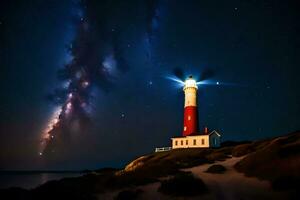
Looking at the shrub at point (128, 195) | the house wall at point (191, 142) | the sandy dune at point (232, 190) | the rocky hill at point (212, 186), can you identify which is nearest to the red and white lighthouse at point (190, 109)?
the house wall at point (191, 142)

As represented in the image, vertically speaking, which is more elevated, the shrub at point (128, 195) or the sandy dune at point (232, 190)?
the sandy dune at point (232, 190)

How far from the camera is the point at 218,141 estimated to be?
53969mm

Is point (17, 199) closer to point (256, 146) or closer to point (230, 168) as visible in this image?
point (230, 168)

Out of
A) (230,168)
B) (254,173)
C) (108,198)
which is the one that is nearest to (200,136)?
(230,168)

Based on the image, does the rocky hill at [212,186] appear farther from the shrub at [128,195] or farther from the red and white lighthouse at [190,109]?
the red and white lighthouse at [190,109]

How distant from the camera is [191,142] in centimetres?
5288

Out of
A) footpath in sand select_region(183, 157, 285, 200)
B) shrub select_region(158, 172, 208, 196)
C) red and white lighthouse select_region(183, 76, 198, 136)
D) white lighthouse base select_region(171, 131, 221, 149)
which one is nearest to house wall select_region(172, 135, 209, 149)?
white lighthouse base select_region(171, 131, 221, 149)

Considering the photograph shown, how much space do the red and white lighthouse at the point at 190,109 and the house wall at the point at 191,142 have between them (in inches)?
75.9

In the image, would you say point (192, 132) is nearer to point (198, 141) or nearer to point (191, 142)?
→ point (191, 142)

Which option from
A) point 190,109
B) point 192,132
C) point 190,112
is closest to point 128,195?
point 192,132

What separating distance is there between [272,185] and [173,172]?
33.1 ft

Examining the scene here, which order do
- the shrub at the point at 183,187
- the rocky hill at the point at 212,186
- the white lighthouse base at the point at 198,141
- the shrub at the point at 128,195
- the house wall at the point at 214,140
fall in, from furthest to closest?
the house wall at the point at 214,140 < the white lighthouse base at the point at 198,141 < the shrub at the point at 183,187 < the rocky hill at the point at 212,186 < the shrub at the point at 128,195

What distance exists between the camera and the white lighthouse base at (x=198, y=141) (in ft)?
167

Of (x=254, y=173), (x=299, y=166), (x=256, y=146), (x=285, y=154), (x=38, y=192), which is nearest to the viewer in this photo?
(x=38, y=192)
